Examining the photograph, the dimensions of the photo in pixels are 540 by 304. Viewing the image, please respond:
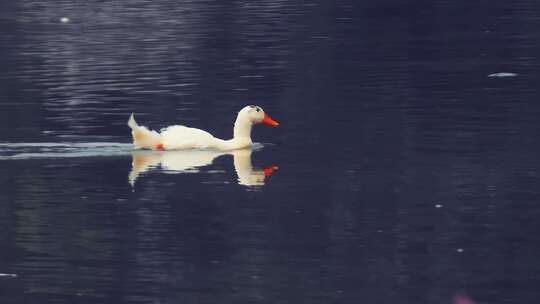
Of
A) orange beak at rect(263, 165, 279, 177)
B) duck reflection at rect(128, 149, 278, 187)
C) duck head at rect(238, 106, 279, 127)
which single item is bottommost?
duck reflection at rect(128, 149, 278, 187)

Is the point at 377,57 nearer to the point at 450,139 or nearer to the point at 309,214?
the point at 450,139

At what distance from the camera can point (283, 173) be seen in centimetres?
1488

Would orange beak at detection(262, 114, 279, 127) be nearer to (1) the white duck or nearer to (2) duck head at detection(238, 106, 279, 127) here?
(2) duck head at detection(238, 106, 279, 127)

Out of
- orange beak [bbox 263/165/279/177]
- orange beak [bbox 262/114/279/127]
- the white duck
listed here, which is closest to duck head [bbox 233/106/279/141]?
orange beak [bbox 262/114/279/127]

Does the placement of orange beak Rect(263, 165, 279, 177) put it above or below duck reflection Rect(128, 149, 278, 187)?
above

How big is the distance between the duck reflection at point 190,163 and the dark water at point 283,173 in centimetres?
5

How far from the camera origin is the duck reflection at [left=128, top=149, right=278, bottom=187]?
14870 millimetres

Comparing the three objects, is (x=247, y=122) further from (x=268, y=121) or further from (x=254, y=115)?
(x=268, y=121)

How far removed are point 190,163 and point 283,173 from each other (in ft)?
4.55

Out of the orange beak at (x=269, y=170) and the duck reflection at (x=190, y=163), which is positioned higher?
the orange beak at (x=269, y=170)

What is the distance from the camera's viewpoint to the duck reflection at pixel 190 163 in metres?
14.9

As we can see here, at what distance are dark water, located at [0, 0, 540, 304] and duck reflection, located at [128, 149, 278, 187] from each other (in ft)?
0.17

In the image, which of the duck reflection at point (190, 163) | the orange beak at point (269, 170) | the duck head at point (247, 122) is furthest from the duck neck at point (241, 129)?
the orange beak at point (269, 170)

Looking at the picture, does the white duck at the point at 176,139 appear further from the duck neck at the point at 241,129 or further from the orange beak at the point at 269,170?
the orange beak at the point at 269,170
